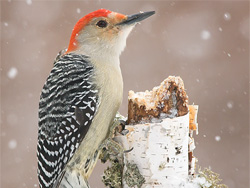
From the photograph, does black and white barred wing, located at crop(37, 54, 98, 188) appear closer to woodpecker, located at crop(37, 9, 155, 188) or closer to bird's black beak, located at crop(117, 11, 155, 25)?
woodpecker, located at crop(37, 9, 155, 188)

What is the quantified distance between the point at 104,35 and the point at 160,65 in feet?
13.0

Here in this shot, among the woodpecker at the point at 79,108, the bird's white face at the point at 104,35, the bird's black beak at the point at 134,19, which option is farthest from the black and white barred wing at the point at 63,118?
the bird's black beak at the point at 134,19

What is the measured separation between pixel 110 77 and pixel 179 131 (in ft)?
3.38

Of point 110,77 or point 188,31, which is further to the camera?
point 188,31

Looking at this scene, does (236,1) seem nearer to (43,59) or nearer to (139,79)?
(139,79)

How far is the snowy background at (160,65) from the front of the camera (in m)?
8.31

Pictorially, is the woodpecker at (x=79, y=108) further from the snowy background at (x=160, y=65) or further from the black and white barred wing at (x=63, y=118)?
the snowy background at (x=160, y=65)

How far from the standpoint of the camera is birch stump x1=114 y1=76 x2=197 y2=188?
3.90 meters

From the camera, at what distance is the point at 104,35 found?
4.78m

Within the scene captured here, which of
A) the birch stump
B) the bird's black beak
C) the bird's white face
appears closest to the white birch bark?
the birch stump

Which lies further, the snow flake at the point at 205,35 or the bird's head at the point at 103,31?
the snow flake at the point at 205,35

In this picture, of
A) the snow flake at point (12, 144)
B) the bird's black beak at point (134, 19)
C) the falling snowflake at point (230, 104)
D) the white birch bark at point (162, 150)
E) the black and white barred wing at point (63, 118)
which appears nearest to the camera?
the white birch bark at point (162, 150)

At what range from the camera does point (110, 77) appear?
4.52 meters

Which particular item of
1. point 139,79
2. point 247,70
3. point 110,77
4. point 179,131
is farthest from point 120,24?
point 247,70
